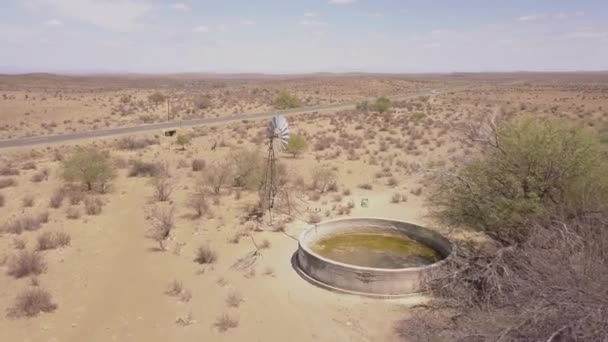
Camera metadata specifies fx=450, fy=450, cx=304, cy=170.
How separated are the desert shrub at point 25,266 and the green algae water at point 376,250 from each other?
7.07 meters

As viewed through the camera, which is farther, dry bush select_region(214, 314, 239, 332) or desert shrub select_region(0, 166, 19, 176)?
desert shrub select_region(0, 166, 19, 176)

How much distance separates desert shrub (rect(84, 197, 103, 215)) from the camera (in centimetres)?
1600

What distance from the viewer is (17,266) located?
1112cm

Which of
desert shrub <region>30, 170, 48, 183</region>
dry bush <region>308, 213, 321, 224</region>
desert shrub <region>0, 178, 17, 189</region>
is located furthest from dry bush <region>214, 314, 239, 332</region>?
desert shrub <region>30, 170, 48, 183</region>

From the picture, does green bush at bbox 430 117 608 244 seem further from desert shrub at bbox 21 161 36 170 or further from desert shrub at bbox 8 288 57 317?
desert shrub at bbox 21 161 36 170

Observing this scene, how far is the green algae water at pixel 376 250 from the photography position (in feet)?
39.5

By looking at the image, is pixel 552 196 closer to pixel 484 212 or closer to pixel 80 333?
pixel 484 212

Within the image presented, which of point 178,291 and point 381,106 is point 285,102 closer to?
point 381,106

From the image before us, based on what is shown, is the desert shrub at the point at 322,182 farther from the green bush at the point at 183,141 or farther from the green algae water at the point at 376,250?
the green bush at the point at 183,141

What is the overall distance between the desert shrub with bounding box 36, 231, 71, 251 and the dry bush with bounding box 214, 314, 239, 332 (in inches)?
252

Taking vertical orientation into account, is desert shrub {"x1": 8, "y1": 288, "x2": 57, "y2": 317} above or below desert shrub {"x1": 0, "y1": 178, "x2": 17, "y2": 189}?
below

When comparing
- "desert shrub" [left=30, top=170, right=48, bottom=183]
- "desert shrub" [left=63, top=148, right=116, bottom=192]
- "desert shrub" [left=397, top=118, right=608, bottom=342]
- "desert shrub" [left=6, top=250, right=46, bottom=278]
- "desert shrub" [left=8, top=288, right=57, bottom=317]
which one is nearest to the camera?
"desert shrub" [left=397, top=118, right=608, bottom=342]

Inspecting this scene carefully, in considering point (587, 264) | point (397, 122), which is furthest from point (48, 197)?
point (397, 122)

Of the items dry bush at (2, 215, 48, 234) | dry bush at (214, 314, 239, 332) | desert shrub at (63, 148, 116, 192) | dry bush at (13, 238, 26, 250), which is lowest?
dry bush at (214, 314, 239, 332)
